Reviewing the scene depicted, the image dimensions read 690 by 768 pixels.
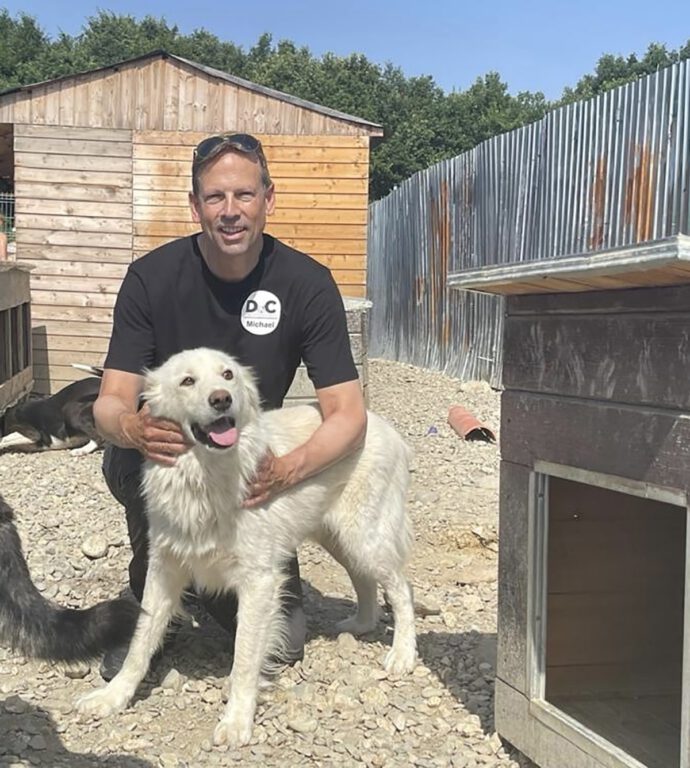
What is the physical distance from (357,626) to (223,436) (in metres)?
1.48

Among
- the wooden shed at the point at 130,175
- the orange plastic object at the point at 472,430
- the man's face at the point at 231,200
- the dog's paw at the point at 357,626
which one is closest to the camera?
the man's face at the point at 231,200

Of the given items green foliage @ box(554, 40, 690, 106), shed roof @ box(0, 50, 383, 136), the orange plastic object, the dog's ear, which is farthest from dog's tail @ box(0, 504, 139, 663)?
green foliage @ box(554, 40, 690, 106)

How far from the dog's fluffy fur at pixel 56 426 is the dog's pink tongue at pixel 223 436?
548 cm

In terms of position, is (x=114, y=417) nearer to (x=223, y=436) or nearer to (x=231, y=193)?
(x=223, y=436)

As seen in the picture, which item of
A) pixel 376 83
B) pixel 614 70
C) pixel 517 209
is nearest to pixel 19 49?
pixel 376 83

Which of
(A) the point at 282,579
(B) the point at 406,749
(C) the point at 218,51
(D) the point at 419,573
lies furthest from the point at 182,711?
(C) the point at 218,51

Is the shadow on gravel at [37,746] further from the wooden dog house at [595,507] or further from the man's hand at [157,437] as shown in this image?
the wooden dog house at [595,507]

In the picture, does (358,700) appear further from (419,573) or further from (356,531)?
(419,573)

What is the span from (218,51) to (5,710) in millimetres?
61306

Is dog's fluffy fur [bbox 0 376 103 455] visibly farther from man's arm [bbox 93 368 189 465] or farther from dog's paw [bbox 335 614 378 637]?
man's arm [bbox 93 368 189 465]

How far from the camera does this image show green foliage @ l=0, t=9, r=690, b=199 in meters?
45.2

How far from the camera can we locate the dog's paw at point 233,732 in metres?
2.96

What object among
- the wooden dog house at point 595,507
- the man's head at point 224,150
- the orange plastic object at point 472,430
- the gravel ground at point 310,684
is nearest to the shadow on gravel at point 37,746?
the gravel ground at point 310,684

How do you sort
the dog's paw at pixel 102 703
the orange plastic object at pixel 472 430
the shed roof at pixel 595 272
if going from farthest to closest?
the orange plastic object at pixel 472 430 → the dog's paw at pixel 102 703 → the shed roof at pixel 595 272
